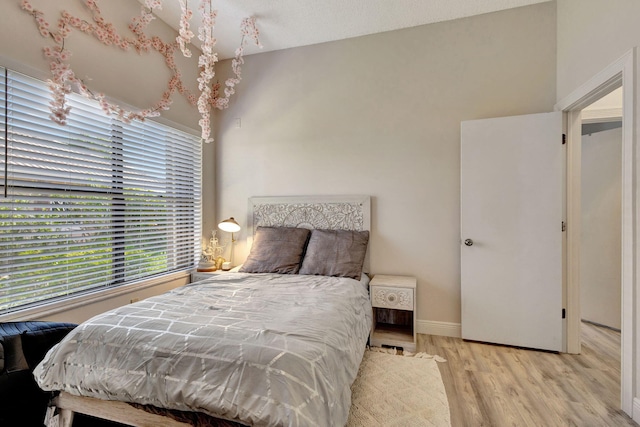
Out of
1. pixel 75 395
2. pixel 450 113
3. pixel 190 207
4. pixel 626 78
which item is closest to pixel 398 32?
pixel 450 113

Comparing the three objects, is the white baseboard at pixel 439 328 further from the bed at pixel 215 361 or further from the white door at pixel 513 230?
the bed at pixel 215 361

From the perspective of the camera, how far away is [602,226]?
3.00 m

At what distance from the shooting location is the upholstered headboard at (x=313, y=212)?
2.89 metres

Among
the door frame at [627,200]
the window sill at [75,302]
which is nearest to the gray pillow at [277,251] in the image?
the window sill at [75,302]

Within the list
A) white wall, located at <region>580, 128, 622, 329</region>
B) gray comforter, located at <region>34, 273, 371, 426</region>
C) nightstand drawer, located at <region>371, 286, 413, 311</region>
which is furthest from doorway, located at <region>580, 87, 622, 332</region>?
gray comforter, located at <region>34, 273, 371, 426</region>

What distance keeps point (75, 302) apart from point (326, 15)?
10.2 ft

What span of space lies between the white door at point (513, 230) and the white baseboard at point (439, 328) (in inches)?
3.9

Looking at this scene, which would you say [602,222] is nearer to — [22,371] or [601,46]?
[601,46]

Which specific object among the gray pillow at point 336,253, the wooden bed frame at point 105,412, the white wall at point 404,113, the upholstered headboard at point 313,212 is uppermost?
the white wall at point 404,113

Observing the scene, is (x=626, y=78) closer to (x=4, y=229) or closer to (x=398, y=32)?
(x=398, y=32)

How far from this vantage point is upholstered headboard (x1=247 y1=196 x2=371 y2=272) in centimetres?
289

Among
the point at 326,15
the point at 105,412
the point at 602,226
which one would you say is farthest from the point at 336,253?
the point at 602,226

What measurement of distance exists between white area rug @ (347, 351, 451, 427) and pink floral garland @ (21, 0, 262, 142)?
8.38ft

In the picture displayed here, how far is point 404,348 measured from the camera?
241 cm
